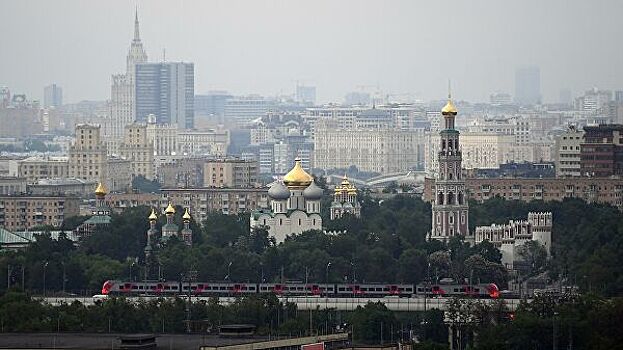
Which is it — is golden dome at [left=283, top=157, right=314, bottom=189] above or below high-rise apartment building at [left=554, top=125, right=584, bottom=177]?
below

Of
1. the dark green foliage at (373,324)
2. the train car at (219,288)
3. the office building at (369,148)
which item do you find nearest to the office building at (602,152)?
the train car at (219,288)

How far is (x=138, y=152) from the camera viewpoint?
126500 mm

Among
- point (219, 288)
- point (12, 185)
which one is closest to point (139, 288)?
point (219, 288)

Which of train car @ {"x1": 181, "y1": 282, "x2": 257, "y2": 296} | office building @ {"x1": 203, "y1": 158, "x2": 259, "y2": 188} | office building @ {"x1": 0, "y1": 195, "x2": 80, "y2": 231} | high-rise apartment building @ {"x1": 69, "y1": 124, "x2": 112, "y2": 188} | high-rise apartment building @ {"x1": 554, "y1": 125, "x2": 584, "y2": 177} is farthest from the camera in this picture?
high-rise apartment building @ {"x1": 69, "y1": 124, "x2": 112, "y2": 188}

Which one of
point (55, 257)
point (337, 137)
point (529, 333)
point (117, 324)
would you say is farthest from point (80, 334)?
point (337, 137)

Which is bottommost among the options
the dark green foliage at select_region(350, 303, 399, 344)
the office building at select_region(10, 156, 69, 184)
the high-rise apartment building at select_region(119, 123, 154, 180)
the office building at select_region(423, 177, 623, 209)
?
the dark green foliage at select_region(350, 303, 399, 344)

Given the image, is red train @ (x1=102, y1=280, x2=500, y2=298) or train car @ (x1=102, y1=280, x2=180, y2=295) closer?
red train @ (x1=102, y1=280, x2=500, y2=298)

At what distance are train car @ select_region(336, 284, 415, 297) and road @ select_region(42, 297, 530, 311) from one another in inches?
45.0

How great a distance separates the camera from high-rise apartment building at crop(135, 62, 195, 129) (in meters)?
180

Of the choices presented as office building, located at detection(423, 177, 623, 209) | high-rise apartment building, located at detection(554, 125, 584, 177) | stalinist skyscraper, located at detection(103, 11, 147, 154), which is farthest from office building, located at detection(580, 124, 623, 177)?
stalinist skyscraper, located at detection(103, 11, 147, 154)

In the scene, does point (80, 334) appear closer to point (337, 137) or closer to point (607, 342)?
point (607, 342)

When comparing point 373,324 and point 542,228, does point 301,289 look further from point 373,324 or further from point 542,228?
point 542,228

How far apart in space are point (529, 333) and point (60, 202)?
48115 mm

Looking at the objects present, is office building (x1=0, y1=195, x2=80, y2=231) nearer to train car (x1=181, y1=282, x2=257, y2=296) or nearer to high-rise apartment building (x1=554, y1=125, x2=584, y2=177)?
high-rise apartment building (x1=554, y1=125, x2=584, y2=177)
